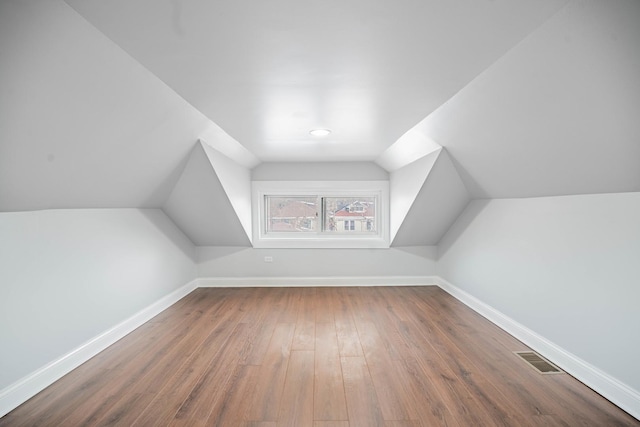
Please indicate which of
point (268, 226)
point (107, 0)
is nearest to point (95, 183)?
point (107, 0)

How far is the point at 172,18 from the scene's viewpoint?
112cm

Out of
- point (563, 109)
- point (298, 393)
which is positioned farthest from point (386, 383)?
point (563, 109)

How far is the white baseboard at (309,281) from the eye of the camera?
4.64m

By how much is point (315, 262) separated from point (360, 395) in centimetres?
272

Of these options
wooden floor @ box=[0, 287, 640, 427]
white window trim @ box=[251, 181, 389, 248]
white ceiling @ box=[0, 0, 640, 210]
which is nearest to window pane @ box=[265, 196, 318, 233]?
white window trim @ box=[251, 181, 389, 248]

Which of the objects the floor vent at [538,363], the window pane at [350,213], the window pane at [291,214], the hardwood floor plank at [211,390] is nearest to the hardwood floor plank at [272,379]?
the hardwood floor plank at [211,390]

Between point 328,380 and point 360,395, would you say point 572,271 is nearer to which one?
point 360,395

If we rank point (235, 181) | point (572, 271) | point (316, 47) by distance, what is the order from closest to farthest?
point (316, 47) < point (572, 271) < point (235, 181)

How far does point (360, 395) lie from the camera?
6.59ft

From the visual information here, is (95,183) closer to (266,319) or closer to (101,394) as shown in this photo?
(101,394)

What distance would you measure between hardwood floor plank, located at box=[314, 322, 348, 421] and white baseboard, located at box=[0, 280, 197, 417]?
6.21 feet

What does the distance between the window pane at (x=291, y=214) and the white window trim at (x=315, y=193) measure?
164mm

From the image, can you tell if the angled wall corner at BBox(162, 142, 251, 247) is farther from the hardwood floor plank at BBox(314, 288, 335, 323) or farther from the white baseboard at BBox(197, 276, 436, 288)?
the hardwood floor plank at BBox(314, 288, 335, 323)

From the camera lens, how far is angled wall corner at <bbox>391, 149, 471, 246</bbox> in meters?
3.35
